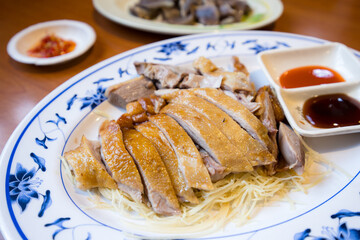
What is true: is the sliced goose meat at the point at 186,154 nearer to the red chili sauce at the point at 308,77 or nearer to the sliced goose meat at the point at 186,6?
the red chili sauce at the point at 308,77

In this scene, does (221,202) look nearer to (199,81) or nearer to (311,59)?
(199,81)

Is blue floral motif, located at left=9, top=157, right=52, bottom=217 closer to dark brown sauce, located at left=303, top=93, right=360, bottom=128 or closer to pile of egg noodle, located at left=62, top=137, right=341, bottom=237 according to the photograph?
pile of egg noodle, located at left=62, top=137, right=341, bottom=237

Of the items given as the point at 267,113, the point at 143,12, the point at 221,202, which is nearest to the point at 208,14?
the point at 143,12

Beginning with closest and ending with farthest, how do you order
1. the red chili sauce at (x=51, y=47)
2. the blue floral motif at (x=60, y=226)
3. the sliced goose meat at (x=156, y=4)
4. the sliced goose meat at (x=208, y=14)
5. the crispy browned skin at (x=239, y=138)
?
the blue floral motif at (x=60, y=226)
the crispy browned skin at (x=239, y=138)
the red chili sauce at (x=51, y=47)
the sliced goose meat at (x=208, y=14)
the sliced goose meat at (x=156, y=4)

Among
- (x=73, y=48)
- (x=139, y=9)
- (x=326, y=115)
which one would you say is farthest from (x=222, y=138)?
(x=139, y=9)

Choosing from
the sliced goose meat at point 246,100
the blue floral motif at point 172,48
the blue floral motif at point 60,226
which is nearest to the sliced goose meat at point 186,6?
the blue floral motif at point 172,48

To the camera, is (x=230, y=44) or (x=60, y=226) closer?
(x=60, y=226)
